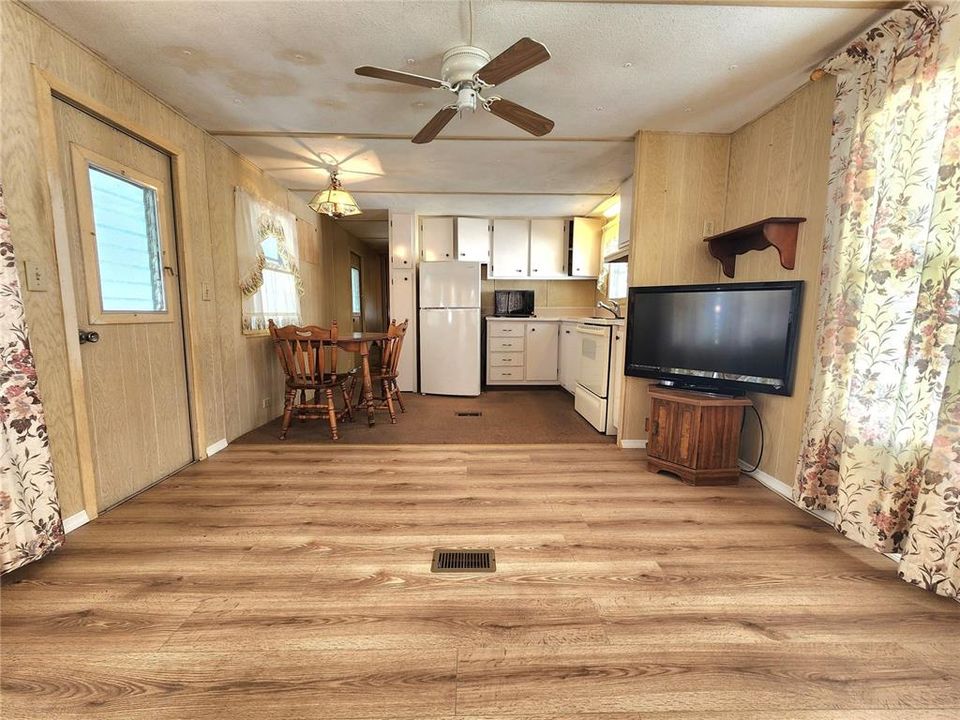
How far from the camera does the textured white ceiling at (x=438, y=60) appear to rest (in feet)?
5.23

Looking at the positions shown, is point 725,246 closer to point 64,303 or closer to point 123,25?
point 123,25

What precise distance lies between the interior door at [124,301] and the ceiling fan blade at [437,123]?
1624 mm

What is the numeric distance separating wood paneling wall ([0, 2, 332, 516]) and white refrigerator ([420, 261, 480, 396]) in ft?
5.66

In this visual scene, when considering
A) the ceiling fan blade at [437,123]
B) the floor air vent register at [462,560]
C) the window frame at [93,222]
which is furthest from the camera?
the ceiling fan blade at [437,123]

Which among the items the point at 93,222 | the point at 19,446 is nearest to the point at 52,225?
the point at 93,222

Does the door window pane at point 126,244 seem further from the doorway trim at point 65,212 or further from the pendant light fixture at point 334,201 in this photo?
the pendant light fixture at point 334,201

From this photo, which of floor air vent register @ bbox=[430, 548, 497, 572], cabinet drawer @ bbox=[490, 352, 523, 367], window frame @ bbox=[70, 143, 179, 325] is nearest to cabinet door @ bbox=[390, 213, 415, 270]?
cabinet drawer @ bbox=[490, 352, 523, 367]

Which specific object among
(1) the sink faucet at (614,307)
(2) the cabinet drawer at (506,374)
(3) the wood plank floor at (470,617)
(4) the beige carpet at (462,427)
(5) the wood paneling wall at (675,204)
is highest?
(5) the wood paneling wall at (675,204)

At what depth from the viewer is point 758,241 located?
7.59 feet

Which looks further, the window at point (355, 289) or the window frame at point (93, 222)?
the window at point (355, 289)

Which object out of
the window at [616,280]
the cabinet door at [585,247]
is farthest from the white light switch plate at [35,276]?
the cabinet door at [585,247]

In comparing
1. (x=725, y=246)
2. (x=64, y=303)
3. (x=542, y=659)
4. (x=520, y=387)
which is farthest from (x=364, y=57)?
(x=520, y=387)

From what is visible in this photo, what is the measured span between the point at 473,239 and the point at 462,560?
4149mm

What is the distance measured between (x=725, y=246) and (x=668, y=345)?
0.80 meters
